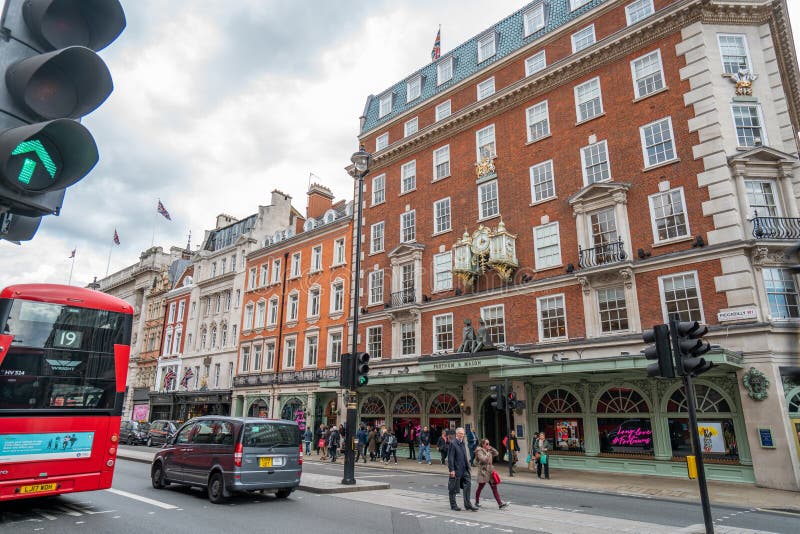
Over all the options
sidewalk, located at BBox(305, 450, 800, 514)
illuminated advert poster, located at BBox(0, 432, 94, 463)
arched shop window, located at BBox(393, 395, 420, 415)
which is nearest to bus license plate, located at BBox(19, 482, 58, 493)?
illuminated advert poster, located at BBox(0, 432, 94, 463)

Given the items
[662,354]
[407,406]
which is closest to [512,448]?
[407,406]

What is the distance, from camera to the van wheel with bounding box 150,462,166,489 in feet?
41.2

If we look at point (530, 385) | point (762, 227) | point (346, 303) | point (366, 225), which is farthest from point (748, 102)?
point (346, 303)

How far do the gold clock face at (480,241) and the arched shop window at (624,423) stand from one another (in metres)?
8.33

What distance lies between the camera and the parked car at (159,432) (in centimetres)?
3031

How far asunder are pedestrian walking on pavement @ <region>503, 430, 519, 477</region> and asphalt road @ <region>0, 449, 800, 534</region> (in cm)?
473

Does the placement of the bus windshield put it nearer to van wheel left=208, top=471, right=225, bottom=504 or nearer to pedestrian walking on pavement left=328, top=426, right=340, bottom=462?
van wheel left=208, top=471, right=225, bottom=504

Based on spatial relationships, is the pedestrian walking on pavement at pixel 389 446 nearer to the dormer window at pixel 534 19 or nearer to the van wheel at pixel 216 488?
the van wheel at pixel 216 488

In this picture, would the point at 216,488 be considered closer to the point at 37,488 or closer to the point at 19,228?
the point at 37,488

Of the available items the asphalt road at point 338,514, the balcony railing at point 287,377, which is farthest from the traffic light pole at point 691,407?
the balcony railing at point 287,377

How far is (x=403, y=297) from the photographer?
27812 millimetres

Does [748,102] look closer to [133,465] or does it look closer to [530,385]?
[530,385]

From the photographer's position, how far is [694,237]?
17969 millimetres

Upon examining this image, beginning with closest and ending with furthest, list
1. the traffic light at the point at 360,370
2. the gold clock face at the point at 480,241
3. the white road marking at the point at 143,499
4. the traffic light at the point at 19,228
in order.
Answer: the traffic light at the point at 19,228, the white road marking at the point at 143,499, the traffic light at the point at 360,370, the gold clock face at the point at 480,241
